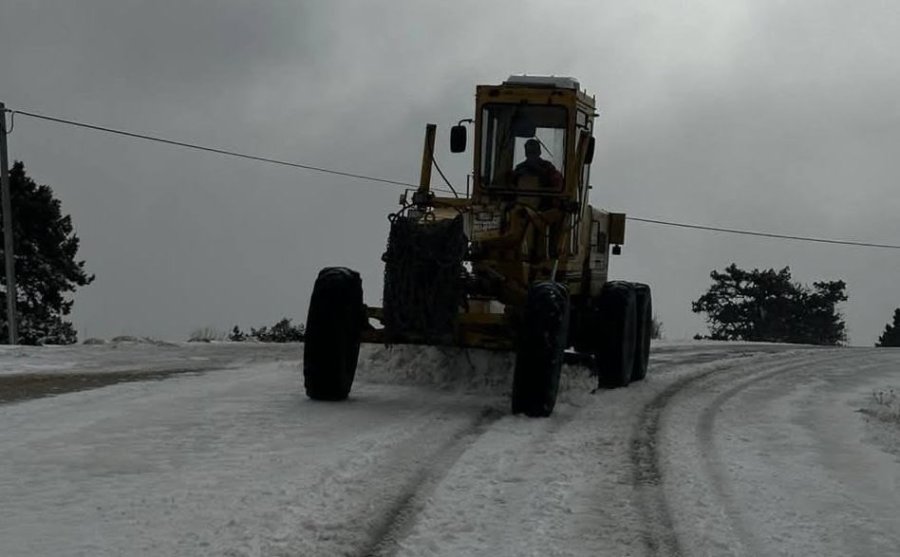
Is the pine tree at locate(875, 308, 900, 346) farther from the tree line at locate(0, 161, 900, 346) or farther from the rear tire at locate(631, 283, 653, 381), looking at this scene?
the rear tire at locate(631, 283, 653, 381)

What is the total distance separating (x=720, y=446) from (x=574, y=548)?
10.7 feet

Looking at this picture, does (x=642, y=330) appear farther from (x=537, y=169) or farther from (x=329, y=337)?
(x=329, y=337)

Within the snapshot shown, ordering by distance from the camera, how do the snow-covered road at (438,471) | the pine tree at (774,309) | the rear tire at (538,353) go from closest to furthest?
1. the snow-covered road at (438,471)
2. the rear tire at (538,353)
3. the pine tree at (774,309)

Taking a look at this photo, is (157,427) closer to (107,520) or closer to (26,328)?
(107,520)

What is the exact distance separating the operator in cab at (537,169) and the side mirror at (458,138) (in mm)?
636

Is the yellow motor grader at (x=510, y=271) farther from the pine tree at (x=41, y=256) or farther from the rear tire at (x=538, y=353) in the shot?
the pine tree at (x=41, y=256)

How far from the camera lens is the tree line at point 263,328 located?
3041cm

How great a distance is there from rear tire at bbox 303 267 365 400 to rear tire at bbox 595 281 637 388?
340cm

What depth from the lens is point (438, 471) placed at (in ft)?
22.8

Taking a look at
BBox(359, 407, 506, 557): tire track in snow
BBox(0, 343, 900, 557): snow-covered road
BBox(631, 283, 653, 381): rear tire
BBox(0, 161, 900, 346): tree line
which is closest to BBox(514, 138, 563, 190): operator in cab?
BBox(0, 343, 900, 557): snow-covered road

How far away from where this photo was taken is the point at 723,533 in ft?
18.5

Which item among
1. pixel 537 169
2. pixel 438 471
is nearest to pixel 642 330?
pixel 537 169

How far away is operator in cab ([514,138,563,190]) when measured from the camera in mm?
11438

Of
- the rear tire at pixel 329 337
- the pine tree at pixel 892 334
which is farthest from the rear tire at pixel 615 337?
the pine tree at pixel 892 334
